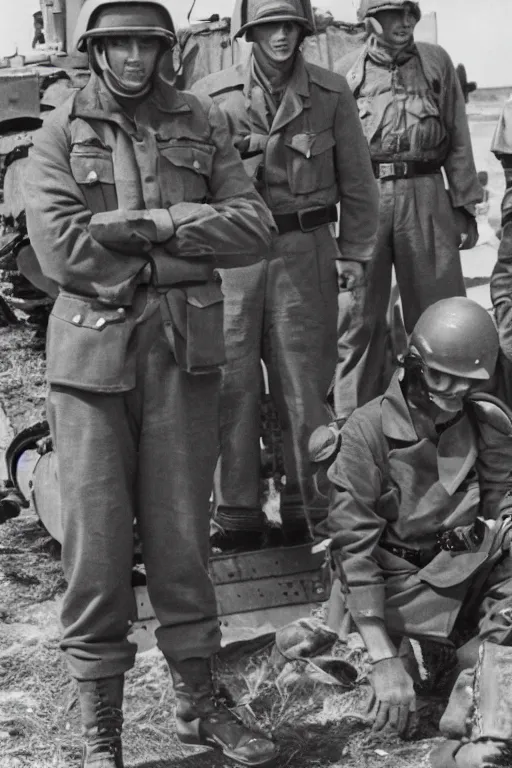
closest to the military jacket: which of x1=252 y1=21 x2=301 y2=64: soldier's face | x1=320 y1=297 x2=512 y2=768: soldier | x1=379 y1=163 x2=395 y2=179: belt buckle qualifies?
x1=252 y1=21 x2=301 y2=64: soldier's face

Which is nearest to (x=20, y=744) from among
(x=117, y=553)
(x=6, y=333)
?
(x=117, y=553)

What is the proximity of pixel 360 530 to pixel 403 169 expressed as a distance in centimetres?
266

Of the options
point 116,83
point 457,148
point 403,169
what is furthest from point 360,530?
point 457,148

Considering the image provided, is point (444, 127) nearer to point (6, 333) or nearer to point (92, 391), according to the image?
point (92, 391)

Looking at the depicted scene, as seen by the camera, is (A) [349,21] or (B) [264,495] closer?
(B) [264,495]

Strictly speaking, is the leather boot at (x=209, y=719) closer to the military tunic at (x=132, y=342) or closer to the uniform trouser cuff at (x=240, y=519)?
the military tunic at (x=132, y=342)

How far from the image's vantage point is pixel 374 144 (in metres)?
7.55

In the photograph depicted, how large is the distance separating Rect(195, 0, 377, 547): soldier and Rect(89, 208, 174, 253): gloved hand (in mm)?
1707

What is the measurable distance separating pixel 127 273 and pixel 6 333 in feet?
20.2

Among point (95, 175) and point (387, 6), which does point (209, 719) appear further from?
point (387, 6)

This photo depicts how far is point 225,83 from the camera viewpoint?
268 inches

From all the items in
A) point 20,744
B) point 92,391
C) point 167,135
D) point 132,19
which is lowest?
Answer: point 20,744

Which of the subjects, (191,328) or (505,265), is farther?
(505,265)

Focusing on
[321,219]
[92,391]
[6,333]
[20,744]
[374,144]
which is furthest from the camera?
[6,333]
